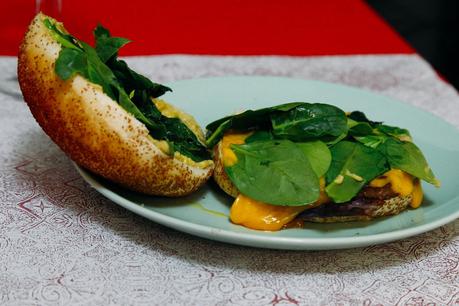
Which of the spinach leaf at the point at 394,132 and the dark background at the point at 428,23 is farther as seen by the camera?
the dark background at the point at 428,23

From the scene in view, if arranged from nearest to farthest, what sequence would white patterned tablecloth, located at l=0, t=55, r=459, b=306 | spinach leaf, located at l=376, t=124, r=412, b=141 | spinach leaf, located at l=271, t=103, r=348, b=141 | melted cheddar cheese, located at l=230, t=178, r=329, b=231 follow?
white patterned tablecloth, located at l=0, t=55, r=459, b=306, melted cheddar cheese, located at l=230, t=178, r=329, b=231, spinach leaf, located at l=271, t=103, r=348, b=141, spinach leaf, located at l=376, t=124, r=412, b=141

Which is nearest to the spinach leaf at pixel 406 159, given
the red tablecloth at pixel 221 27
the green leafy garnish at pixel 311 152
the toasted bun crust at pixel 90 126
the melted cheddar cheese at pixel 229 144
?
the green leafy garnish at pixel 311 152

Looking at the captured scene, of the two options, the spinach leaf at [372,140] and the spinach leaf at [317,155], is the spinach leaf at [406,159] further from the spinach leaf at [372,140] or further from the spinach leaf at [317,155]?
the spinach leaf at [317,155]

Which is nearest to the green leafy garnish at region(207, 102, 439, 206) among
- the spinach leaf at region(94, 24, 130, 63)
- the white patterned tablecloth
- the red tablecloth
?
the white patterned tablecloth

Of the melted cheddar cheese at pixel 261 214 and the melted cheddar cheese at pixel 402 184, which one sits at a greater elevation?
the melted cheddar cheese at pixel 402 184

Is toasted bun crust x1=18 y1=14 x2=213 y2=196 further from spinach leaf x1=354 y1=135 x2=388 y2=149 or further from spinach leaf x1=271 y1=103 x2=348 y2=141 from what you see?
spinach leaf x1=354 y1=135 x2=388 y2=149

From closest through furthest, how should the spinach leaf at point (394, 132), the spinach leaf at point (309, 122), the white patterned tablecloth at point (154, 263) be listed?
the white patterned tablecloth at point (154, 263) < the spinach leaf at point (309, 122) < the spinach leaf at point (394, 132)

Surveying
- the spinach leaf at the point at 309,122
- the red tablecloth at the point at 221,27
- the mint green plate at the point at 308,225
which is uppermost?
the spinach leaf at the point at 309,122
